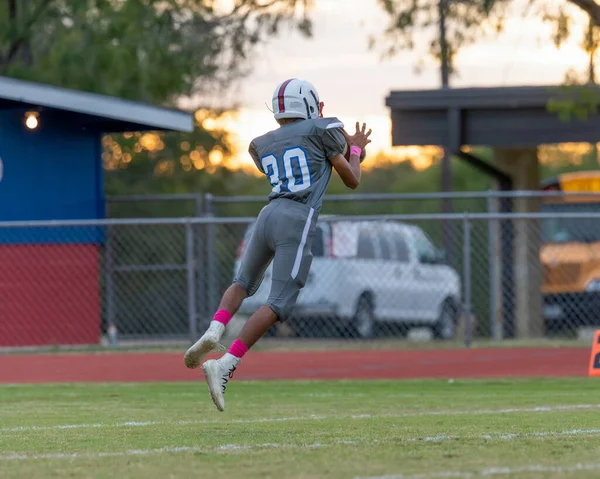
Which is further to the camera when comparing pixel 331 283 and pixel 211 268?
pixel 331 283

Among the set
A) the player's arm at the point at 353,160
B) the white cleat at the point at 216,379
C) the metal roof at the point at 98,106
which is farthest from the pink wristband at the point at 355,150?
the metal roof at the point at 98,106

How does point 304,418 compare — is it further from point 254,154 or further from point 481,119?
point 481,119

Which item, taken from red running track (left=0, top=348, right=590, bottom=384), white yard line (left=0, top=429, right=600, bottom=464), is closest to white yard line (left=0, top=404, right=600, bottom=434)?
white yard line (left=0, top=429, right=600, bottom=464)

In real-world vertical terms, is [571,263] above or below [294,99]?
below

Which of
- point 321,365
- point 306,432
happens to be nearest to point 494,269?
point 321,365

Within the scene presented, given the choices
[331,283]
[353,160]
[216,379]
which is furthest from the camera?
[331,283]

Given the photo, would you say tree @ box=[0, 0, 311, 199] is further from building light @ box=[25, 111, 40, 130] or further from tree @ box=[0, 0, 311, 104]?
building light @ box=[25, 111, 40, 130]

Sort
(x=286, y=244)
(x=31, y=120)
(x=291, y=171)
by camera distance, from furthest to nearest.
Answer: (x=31, y=120), (x=291, y=171), (x=286, y=244)

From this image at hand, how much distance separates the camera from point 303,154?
7.32 m

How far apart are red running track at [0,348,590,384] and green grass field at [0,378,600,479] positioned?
1560mm

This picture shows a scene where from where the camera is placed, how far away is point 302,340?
1625 cm

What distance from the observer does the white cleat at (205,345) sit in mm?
7133

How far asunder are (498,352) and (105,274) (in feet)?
18.2

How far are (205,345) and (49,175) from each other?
400 inches
